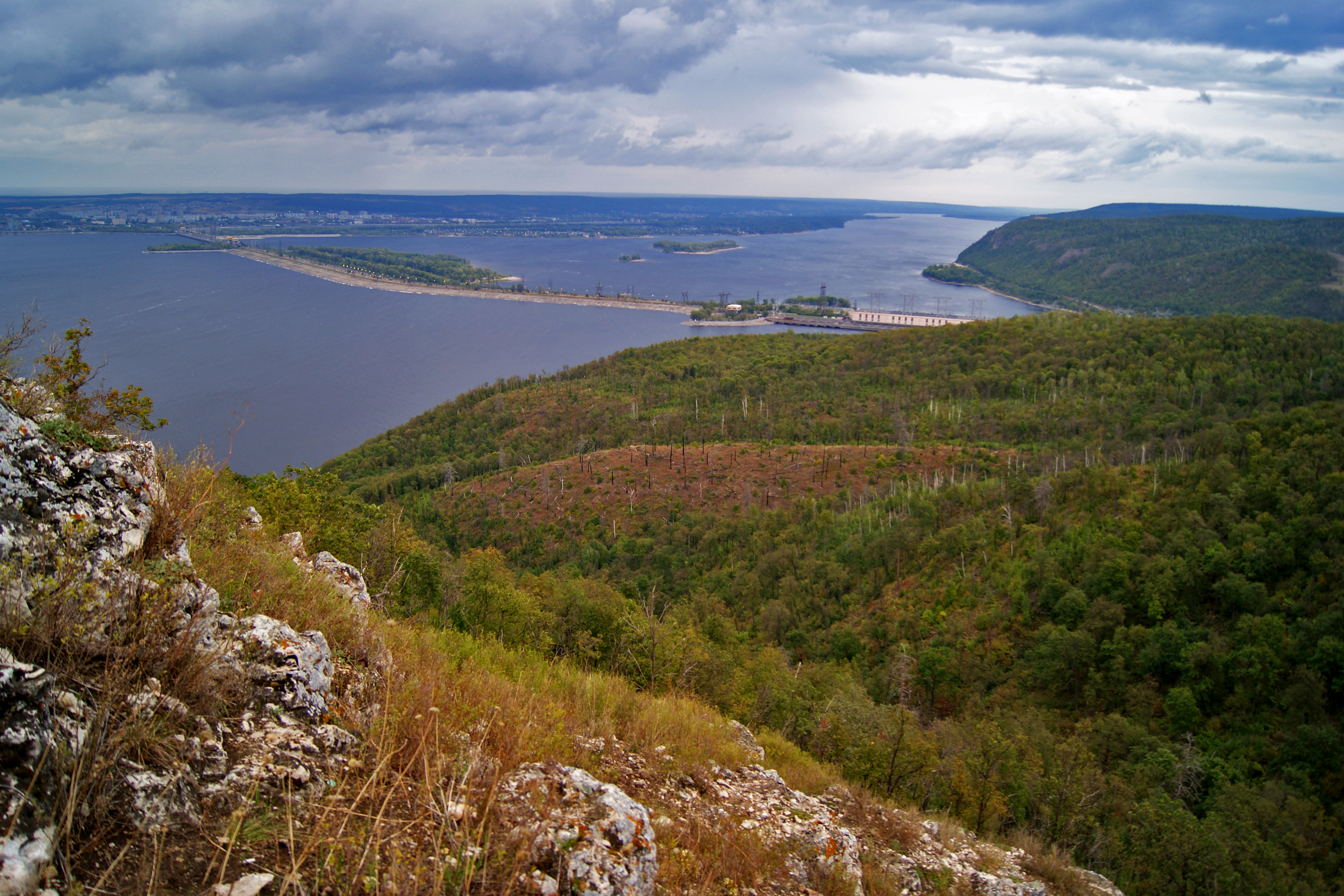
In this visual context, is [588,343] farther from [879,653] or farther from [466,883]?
[466,883]

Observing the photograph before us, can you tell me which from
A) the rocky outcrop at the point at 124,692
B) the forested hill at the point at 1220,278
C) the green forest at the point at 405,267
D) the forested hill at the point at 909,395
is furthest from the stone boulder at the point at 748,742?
the green forest at the point at 405,267

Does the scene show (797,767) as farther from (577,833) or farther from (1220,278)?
(1220,278)

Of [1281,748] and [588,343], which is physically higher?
[588,343]

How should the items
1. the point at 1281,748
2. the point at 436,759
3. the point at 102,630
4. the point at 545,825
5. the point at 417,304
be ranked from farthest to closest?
the point at 417,304, the point at 1281,748, the point at 436,759, the point at 545,825, the point at 102,630

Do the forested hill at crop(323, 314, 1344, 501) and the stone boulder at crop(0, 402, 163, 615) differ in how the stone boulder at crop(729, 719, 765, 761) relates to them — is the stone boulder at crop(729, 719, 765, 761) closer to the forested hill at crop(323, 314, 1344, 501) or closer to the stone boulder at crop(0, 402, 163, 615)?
the stone boulder at crop(0, 402, 163, 615)

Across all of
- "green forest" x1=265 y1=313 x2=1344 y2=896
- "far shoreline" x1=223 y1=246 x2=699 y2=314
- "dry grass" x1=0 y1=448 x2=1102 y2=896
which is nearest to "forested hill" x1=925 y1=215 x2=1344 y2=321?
"green forest" x1=265 y1=313 x2=1344 y2=896

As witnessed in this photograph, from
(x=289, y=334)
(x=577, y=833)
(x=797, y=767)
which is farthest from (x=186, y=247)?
(x=577, y=833)

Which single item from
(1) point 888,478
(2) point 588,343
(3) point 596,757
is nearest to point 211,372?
(2) point 588,343
